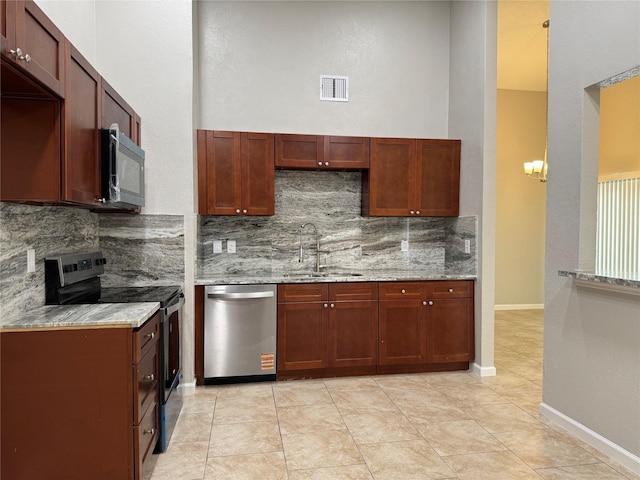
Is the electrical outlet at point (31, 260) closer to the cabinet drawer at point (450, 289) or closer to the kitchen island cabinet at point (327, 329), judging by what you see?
the kitchen island cabinet at point (327, 329)

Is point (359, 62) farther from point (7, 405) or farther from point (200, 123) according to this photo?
point (7, 405)

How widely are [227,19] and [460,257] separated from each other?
125 inches

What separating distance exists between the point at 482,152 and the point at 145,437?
3.33 m

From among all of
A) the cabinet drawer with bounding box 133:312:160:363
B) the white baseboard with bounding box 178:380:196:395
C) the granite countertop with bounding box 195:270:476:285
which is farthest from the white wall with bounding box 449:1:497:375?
the cabinet drawer with bounding box 133:312:160:363

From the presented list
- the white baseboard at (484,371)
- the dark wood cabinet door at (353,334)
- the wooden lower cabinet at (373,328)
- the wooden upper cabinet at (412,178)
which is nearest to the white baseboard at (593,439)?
the white baseboard at (484,371)

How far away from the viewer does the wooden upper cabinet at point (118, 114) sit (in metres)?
2.53

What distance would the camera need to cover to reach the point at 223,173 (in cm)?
377

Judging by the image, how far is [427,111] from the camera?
14.6 ft

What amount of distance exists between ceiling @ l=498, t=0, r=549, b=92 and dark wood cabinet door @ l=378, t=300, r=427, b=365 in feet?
10.4

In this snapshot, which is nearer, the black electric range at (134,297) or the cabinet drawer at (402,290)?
the black electric range at (134,297)

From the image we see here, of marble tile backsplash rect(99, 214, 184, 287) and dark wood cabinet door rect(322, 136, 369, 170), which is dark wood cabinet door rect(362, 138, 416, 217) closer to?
dark wood cabinet door rect(322, 136, 369, 170)

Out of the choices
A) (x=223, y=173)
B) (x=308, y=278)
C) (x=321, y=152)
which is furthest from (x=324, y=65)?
(x=308, y=278)

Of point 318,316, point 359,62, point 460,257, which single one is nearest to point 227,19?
point 359,62

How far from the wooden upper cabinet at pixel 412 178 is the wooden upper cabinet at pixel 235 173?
38.6 inches
